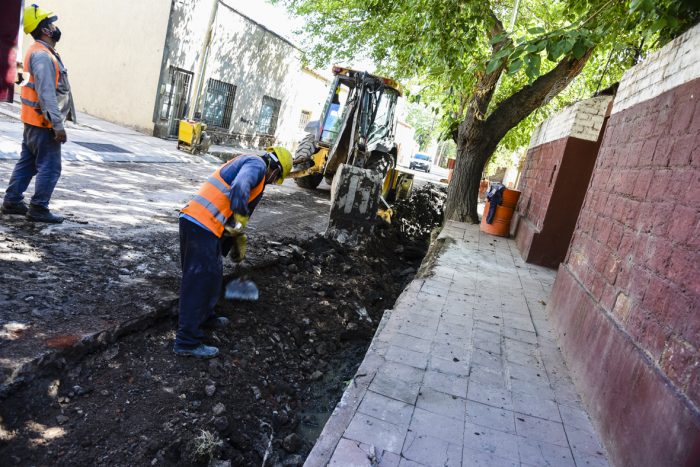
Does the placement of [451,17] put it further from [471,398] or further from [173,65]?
[173,65]

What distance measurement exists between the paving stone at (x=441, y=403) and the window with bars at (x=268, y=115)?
700 inches

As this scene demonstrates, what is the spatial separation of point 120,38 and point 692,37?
1518 cm

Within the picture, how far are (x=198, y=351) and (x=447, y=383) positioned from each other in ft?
5.44

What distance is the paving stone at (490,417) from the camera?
2.78 m

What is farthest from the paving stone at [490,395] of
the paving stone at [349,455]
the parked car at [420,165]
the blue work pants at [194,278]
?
the parked car at [420,165]

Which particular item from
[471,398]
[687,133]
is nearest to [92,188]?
[471,398]

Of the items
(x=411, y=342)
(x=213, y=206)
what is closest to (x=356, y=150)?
(x=411, y=342)

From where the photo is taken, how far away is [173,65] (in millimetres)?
14352

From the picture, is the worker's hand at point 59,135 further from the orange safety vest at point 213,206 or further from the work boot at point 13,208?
the orange safety vest at point 213,206

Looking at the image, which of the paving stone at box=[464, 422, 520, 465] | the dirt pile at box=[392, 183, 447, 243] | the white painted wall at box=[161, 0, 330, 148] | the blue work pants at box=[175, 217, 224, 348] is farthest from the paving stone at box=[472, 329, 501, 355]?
the white painted wall at box=[161, 0, 330, 148]

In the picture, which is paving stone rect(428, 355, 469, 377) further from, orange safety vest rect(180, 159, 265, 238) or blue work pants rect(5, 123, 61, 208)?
blue work pants rect(5, 123, 61, 208)

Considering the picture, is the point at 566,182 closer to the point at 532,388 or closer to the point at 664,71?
the point at 664,71

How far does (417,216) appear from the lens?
12.2 metres

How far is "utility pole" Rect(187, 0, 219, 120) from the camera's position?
594 inches
